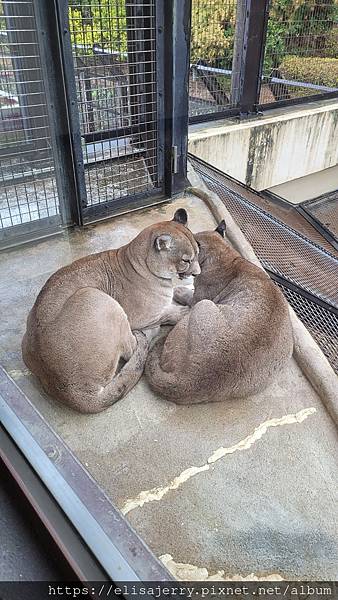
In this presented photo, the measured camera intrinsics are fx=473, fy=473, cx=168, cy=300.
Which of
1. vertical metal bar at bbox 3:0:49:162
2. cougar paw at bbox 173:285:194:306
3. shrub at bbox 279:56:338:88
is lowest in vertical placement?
cougar paw at bbox 173:285:194:306

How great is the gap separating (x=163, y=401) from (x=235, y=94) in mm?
4769

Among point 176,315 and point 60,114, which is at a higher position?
point 60,114

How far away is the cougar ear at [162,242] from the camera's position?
2.58 meters

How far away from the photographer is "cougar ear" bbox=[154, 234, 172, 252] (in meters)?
2.58

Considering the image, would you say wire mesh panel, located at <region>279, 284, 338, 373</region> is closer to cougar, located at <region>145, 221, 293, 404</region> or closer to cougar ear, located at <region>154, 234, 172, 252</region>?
cougar, located at <region>145, 221, 293, 404</region>

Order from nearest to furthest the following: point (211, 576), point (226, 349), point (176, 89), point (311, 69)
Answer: point (211, 576)
point (226, 349)
point (176, 89)
point (311, 69)

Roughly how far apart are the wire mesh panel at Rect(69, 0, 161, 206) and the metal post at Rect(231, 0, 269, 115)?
7.95ft

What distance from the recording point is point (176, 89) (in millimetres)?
3850

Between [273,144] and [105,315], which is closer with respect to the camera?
[105,315]

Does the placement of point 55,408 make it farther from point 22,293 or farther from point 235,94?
point 235,94

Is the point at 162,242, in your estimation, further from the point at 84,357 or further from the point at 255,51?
the point at 255,51

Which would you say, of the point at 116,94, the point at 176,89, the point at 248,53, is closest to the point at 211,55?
the point at 248,53

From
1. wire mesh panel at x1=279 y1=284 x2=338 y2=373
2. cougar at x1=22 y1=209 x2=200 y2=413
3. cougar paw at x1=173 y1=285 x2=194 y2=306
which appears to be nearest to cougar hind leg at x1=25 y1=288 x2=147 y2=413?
cougar at x1=22 y1=209 x2=200 y2=413

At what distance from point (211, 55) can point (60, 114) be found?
2991mm
